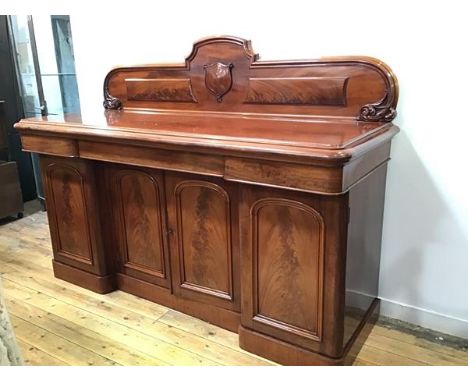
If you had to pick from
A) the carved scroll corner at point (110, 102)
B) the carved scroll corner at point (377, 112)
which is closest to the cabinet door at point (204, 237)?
the carved scroll corner at point (377, 112)

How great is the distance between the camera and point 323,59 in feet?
6.35

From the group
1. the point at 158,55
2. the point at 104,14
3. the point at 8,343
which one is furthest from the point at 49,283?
the point at 8,343

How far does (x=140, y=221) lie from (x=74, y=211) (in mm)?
427

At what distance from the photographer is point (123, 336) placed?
2.06m

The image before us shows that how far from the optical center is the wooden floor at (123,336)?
188 centimetres

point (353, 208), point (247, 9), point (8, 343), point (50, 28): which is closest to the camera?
point (8, 343)

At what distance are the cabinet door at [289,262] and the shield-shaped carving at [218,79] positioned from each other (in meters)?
0.72

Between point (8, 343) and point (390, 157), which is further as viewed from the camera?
point (390, 157)

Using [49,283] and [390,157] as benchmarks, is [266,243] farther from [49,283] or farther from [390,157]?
[49,283]

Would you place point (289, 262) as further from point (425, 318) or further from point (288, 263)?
point (425, 318)

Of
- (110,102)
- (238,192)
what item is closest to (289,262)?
(238,192)

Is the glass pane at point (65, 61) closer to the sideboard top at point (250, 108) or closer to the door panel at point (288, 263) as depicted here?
the sideboard top at point (250, 108)

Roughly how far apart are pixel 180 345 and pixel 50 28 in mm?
2720

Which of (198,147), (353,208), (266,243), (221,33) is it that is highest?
(221,33)
